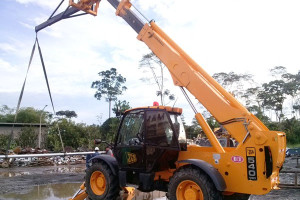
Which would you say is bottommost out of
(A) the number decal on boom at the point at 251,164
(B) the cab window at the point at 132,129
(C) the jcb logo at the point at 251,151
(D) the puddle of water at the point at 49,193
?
(D) the puddle of water at the point at 49,193

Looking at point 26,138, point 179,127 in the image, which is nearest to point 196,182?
point 179,127

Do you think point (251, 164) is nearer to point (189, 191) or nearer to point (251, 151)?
point (251, 151)

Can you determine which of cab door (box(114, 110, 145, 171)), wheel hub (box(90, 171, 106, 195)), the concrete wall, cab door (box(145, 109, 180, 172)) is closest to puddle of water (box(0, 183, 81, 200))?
wheel hub (box(90, 171, 106, 195))

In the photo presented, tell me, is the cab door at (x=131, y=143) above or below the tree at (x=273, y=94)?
below

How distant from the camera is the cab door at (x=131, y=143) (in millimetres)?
6051

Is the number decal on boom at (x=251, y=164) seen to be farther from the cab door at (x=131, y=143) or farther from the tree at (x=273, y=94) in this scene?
the tree at (x=273, y=94)

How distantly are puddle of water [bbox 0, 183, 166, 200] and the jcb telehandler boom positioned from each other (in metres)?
1.38

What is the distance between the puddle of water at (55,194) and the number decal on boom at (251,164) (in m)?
3.37

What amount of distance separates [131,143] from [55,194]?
16.4 ft

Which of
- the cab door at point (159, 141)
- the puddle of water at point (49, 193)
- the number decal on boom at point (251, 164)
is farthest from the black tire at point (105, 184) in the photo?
the number decal on boom at point (251, 164)

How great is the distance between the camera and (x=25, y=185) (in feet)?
37.7

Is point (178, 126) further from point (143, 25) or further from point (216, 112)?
point (143, 25)

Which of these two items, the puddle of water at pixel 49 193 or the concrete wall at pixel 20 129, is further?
the concrete wall at pixel 20 129

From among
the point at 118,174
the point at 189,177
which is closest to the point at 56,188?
the point at 118,174
